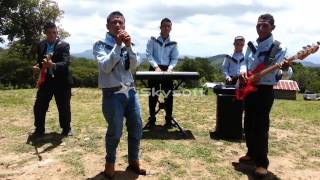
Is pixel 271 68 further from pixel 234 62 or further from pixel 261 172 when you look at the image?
pixel 234 62

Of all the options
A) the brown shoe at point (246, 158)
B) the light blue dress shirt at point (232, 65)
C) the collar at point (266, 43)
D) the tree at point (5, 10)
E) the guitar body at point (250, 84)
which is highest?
the tree at point (5, 10)

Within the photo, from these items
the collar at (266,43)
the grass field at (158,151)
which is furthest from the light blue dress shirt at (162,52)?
the collar at (266,43)

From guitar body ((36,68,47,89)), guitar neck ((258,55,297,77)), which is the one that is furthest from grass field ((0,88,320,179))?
guitar neck ((258,55,297,77))

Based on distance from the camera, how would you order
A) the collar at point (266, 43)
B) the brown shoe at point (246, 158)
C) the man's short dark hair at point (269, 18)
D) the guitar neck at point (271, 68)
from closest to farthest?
the guitar neck at point (271, 68), the man's short dark hair at point (269, 18), the collar at point (266, 43), the brown shoe at point (246, 158)

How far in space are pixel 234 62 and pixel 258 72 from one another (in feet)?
9.72

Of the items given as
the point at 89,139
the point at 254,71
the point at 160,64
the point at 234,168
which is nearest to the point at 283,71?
the point at 254,71

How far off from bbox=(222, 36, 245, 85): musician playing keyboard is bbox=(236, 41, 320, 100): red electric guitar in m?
2.50

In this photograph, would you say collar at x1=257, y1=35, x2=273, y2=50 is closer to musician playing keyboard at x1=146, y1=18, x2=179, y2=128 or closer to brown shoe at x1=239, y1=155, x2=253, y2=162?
brown shoe at x1=239, y1=155, x2=253, y2=162

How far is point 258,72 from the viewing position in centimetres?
640

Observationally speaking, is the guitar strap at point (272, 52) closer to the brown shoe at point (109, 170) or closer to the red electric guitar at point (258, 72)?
the red electric guitar at point (258, 72)

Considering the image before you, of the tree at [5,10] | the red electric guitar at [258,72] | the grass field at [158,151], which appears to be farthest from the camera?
the tree at [5,10]

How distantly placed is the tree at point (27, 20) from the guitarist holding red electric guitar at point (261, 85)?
72.5 ft

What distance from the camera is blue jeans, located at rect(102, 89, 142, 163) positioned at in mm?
5934

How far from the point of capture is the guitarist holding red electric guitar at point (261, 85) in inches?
249
